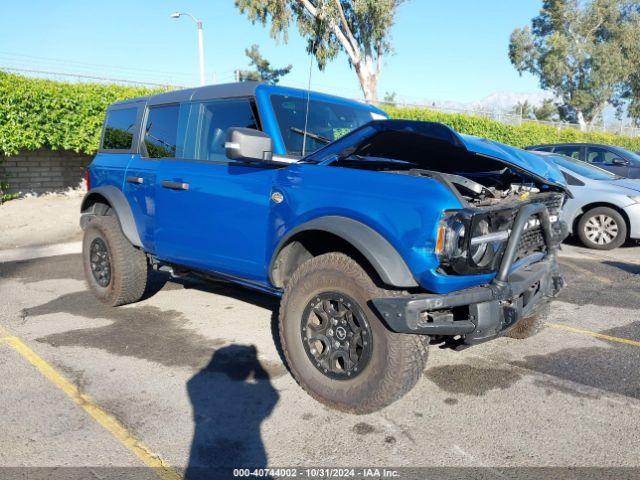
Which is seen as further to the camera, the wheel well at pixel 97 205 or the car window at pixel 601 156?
the car window at pixel 601 156

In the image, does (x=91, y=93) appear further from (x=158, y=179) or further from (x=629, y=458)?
(x=629, y=458)

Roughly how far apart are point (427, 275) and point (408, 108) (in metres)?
16.4

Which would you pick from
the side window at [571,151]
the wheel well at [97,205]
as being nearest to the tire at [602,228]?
the side window at [571,151]

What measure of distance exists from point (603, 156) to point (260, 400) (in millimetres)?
11161

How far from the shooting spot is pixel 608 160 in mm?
11891

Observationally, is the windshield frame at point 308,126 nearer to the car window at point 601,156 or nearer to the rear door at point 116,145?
the rear door at point 116,145

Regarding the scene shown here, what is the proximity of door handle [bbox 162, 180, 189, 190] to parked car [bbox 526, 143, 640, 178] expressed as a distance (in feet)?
30.5

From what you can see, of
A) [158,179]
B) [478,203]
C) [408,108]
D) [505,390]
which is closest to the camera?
[478,203]

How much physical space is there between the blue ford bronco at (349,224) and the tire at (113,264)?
0.21 m

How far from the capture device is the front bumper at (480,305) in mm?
2805

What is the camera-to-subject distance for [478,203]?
3268 millimetres

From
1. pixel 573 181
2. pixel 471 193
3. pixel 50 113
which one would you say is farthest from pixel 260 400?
pixel 50 113

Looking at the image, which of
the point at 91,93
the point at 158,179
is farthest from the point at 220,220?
the point at 91,93

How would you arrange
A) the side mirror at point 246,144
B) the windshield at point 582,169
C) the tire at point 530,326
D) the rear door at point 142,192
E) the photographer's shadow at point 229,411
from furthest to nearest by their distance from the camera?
the windshield at point 582,169, the rear door at point 142,192, the tire at point 530,326, the side mirror at point 246,144, the photographer's shadow at point 229,411
